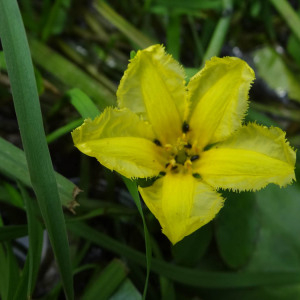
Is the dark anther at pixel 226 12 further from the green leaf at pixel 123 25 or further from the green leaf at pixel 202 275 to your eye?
the green leaf at pixel 202 275

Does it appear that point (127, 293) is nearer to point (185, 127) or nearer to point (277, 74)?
point (185, 127)

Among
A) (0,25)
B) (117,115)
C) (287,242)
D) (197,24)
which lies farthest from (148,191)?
(197,24)

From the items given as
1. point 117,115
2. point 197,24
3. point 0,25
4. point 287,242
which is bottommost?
point 287,242

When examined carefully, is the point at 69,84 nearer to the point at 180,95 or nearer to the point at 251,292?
the point at 180,95

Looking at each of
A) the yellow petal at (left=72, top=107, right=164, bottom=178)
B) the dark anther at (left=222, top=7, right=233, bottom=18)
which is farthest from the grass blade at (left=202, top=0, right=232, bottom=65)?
the yellow petal at (left=72, top=107, right=164, bottom=178)

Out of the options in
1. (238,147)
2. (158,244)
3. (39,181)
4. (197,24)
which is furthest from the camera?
(197,24)

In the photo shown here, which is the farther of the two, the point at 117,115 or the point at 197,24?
the point at 197,24

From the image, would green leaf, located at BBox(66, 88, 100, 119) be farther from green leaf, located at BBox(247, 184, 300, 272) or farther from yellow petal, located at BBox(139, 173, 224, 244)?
green leaf, located at BBox(247, 184, 300, 272)
